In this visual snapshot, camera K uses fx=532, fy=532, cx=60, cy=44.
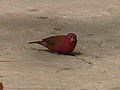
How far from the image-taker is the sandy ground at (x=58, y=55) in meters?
3.92

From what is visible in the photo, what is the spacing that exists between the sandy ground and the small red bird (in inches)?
2.2

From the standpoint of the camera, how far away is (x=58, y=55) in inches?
187

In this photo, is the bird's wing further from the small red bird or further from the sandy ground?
the sandy ground

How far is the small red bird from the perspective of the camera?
15.3ft

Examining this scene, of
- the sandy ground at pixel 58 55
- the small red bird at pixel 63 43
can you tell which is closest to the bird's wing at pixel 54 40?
the small red bird at pixel 63 43

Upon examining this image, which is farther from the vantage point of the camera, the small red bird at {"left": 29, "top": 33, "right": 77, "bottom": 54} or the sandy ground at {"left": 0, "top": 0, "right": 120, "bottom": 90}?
the small red bird at {"left": 29, "top": 33, "right": 77, "bottom": 54}

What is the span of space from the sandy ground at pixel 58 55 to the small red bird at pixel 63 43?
56mm

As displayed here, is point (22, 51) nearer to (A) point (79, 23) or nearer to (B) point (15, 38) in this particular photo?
(B) point (15, 38)

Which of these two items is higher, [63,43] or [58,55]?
[63,43]

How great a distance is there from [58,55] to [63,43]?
0.14 meters

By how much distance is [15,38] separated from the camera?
5332 mm

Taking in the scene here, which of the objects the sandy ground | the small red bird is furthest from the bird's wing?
the sandy ground

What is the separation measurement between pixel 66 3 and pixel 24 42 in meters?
2.12

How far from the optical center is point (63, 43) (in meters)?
4.68
